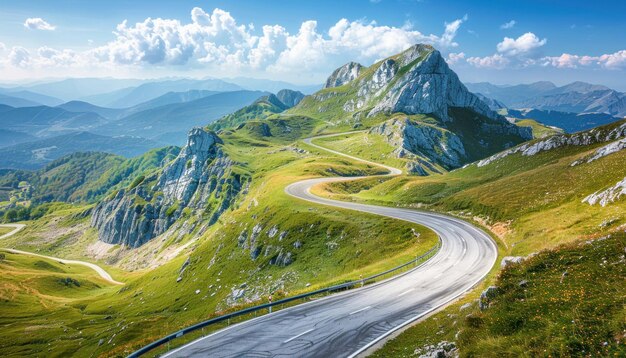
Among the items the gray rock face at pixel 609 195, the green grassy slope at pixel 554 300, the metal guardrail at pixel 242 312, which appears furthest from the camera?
the gray rock face at pixel 609 195

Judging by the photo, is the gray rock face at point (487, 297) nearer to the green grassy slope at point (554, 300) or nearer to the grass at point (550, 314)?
the grass at point (550, 314)

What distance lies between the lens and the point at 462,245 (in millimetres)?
51562

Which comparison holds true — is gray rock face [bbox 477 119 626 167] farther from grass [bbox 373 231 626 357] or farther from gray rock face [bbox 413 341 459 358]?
gray rock face [bbox 413 341 459 358]

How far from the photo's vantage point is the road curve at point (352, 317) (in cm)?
2270

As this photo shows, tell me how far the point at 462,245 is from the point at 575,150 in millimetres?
50464

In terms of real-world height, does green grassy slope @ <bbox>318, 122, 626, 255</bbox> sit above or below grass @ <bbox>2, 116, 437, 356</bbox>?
above

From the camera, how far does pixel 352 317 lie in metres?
27.8

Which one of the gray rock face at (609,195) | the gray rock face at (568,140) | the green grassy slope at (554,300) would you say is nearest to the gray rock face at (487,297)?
the green grassy slope at (554,300)

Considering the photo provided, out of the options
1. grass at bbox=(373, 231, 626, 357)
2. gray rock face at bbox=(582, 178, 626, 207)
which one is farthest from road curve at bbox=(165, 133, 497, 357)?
gray rock face at bbox=(582, 178, 626, 207)

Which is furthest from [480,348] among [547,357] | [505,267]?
[505,267]

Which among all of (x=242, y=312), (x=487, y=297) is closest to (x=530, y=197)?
(x=487, y=297)

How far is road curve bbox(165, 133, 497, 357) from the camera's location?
894 inches

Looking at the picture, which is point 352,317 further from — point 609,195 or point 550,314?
point 609,195

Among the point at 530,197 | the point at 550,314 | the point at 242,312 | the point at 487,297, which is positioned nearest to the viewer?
Answer: the point at 550,314
